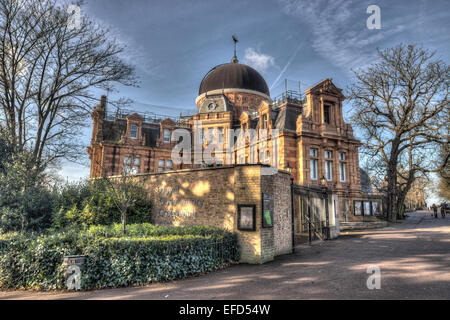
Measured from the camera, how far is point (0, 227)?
Result: 11609mm

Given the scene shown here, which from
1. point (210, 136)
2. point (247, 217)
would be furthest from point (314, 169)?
point (247, 217)

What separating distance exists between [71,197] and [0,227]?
3223 mm

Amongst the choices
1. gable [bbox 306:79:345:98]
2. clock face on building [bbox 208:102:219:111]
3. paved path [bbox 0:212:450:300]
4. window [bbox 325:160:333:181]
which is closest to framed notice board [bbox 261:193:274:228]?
paved path [bbox 0:212:450:300]

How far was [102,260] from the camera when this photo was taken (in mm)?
7254

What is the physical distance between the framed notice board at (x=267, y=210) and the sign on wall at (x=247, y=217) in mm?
359

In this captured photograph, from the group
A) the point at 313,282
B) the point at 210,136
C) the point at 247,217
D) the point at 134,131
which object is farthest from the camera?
the point at 210,136

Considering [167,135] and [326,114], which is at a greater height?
[326,114]

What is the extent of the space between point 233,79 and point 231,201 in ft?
96.1

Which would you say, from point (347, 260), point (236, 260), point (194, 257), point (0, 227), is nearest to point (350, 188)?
point (347, 260)

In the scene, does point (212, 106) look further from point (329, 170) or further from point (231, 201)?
point (231, 201)

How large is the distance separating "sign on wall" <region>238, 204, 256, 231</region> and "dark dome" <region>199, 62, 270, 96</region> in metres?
28.8

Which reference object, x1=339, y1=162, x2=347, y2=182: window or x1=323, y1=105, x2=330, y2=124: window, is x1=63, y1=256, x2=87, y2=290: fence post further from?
x1=339, y1=162, x2=347, y2=182: window

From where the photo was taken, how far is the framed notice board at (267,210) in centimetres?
971

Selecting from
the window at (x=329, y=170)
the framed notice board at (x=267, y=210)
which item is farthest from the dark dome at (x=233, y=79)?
the framed notice board at (x=267, y=210)
